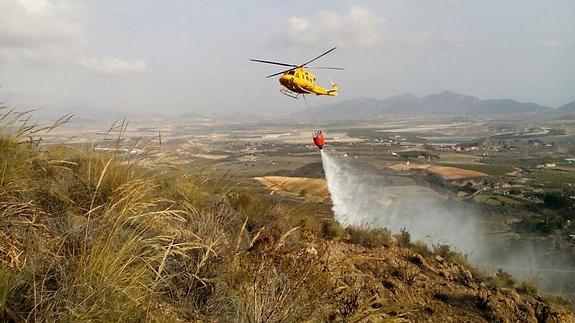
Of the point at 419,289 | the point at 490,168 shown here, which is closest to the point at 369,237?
the point at 419,289

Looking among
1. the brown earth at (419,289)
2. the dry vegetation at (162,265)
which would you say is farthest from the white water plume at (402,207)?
the dry vegetation at (162,265)

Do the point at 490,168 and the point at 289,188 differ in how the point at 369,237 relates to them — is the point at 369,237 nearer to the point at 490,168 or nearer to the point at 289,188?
the point at 289,188

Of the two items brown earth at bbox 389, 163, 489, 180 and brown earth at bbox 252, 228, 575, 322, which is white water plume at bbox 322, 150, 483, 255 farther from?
brown earth at bbox 252, 228, 575, 322

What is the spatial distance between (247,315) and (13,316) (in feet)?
4.75

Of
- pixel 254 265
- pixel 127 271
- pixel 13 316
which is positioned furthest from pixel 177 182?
pixel 13 316

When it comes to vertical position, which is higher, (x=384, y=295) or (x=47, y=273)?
(x=47, y=273)

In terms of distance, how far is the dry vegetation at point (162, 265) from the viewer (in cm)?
252

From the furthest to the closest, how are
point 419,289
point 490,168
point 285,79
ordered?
point 490,168
point 285,79
point 419,289

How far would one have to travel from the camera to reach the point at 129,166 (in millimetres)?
5090

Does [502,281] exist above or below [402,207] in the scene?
above

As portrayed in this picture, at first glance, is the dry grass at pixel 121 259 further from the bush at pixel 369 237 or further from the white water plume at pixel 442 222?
the white water plume at pixel 442 222

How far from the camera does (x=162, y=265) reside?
110 inches

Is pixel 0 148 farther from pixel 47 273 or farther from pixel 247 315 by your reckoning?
pixel 247 315

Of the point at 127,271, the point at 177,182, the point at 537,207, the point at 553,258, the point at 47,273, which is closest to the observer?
the point at 47,273
